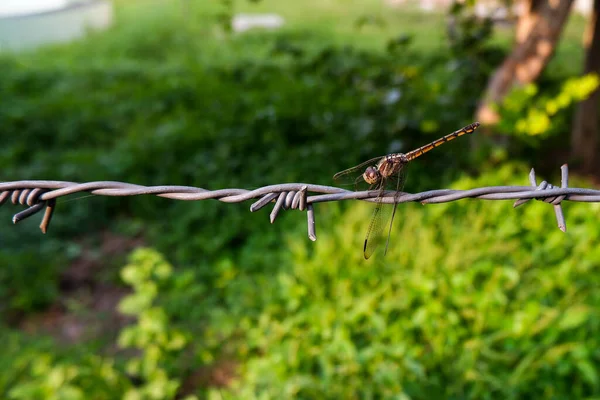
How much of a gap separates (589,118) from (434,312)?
2263 millimetres

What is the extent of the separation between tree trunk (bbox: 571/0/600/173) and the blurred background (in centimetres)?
1

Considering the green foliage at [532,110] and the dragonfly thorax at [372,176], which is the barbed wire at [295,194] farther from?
the green foliage at [532,110]

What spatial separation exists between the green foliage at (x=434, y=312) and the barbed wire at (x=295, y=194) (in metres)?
1.25

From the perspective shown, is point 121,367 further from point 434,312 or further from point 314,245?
point 434,312

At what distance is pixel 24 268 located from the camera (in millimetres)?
3102

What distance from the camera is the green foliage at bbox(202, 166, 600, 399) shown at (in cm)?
212

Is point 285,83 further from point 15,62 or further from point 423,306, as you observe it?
point 15,62

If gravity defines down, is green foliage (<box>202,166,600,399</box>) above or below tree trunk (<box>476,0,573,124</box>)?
below

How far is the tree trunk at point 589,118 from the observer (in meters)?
3.62

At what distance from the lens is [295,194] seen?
106 cm

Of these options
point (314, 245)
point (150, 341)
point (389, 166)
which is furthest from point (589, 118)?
point (150, 341)

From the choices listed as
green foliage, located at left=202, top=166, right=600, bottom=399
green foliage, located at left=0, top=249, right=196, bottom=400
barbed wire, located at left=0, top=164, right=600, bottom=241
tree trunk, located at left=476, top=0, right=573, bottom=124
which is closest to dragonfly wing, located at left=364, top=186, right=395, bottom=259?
barbed wire, located at left=0, top=164, right=600, bottom=241

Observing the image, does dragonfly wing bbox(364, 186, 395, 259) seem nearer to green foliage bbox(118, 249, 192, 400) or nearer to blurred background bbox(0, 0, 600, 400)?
blurred background bbox(0, 0, 600, 400)

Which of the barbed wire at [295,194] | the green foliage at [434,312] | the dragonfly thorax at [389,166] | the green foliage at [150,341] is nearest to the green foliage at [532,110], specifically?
the green foliage at [434,312]
